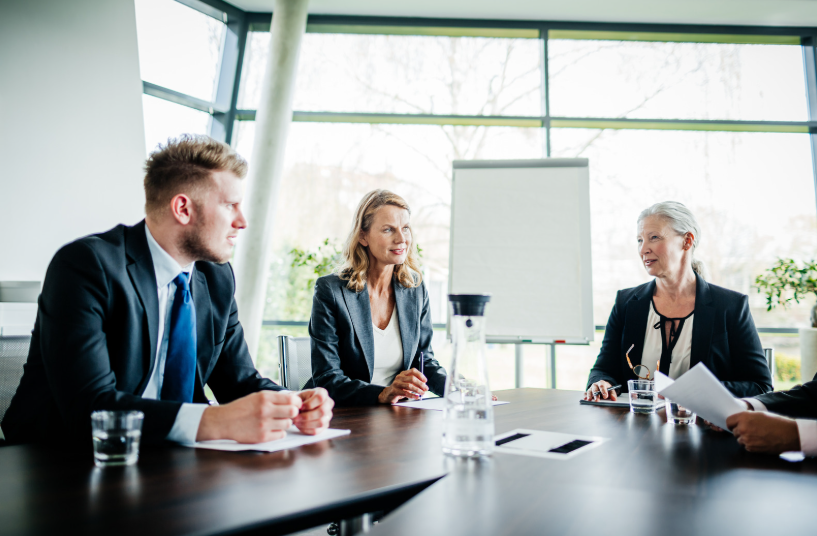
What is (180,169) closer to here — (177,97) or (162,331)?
(162,331)

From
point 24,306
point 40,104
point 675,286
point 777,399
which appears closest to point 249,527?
point 777,399

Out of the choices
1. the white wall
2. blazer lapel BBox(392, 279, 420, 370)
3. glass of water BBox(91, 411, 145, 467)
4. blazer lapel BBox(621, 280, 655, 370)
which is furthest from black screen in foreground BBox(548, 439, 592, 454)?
the white wall

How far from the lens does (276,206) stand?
459 cm

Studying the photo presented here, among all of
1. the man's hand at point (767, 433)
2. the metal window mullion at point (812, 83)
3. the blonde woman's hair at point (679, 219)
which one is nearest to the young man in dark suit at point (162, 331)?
the man's hand at point (767, 433)

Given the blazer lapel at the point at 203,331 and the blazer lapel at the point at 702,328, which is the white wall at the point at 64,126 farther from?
the blazer lapel at the point at 702,328

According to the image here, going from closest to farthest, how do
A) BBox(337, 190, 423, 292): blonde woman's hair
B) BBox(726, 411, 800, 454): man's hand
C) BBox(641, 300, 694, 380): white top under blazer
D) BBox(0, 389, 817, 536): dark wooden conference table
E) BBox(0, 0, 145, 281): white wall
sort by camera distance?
BBox(0, 389, 817, 536): dark wooden conference table < BBox(726, 411, 800, 454): man's hand < BBox(641, 300, 694, 380): white top under blazer < BBox(337, 190, 423, 292): blonde woman's hair < BBox(0, 0, 145, 281): white wall

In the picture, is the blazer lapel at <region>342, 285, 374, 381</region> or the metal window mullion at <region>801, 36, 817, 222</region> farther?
the metal window mullion at <region>801, 36, 817, 222</region>

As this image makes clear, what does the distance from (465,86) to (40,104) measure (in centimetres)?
313

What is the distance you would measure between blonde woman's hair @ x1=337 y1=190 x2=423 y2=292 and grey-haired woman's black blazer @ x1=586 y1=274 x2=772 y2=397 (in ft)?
2.99

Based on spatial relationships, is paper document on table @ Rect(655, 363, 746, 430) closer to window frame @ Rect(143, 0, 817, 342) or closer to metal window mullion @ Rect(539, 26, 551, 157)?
window frame @ Rect(143, 0, 817, 342)

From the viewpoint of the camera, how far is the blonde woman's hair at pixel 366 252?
8.18 ft

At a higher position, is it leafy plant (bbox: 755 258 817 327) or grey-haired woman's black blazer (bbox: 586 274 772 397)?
leafy plant (bbox: 755 258 817 327)

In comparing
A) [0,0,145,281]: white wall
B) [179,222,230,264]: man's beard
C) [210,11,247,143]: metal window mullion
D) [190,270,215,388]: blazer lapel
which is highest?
[210,11,247,143]: metal window mullion

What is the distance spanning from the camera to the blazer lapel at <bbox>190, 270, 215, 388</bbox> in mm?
1565
